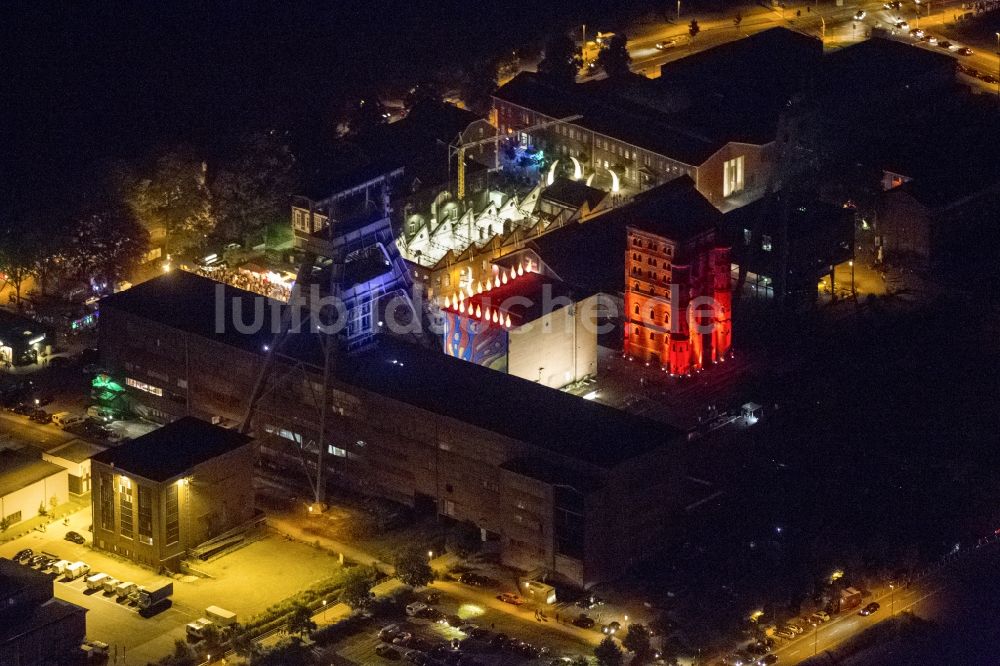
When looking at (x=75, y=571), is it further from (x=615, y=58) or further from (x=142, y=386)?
(x=615, y=58)

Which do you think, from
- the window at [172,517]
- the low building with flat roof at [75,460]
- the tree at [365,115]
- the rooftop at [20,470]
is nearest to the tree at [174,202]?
the tree at [365,115]

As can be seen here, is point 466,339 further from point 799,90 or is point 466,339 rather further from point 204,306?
point 799,90

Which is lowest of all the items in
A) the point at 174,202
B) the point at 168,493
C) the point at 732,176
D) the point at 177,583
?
the point at 177,583

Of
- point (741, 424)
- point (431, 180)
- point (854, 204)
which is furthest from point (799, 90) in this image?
point (741, 424)

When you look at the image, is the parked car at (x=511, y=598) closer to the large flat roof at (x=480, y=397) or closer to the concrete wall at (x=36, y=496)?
the large flat roof at (x=480, y=397)

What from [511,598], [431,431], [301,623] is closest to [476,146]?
[431,431]
